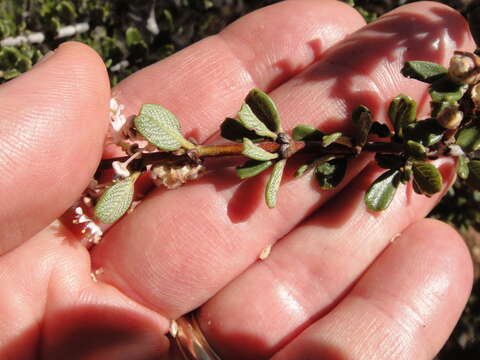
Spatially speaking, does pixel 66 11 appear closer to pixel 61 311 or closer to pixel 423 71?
pixel 61 311

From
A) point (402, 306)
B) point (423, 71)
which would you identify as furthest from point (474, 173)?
point (402, 306)

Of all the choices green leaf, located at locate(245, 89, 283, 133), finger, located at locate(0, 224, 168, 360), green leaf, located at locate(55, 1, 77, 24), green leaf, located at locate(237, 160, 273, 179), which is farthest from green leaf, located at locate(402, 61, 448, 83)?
green leaf, located at locate(55, 1, 77, 24)

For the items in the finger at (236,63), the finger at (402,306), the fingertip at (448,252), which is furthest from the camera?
the finger at (236,63)

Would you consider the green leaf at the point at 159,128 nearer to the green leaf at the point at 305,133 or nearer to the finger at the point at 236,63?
the green leaf at the point at 305,133

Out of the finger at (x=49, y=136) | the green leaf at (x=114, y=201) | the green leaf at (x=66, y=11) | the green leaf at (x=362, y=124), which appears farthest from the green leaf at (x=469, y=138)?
the green leaf at (x=66, y=11)

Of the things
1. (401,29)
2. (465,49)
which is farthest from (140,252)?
(465,49)

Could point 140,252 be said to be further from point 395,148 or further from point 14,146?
point 395,148

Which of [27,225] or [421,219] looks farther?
[421,219]
